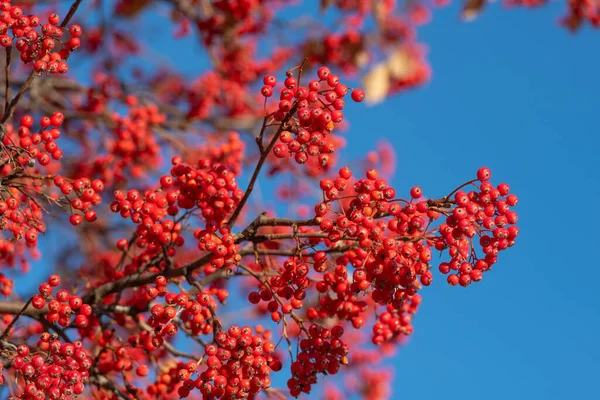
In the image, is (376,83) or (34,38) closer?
(34,38)

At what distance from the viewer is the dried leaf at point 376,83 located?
27.6ft

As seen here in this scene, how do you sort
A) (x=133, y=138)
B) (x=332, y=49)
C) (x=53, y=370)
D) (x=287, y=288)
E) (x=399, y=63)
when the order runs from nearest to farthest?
(x=53, y=370)
(x=287, y=288)
(x=133, y=138)
(x=399, y=63)
(x=332, y=49)

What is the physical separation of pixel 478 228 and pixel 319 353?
115 centimetres

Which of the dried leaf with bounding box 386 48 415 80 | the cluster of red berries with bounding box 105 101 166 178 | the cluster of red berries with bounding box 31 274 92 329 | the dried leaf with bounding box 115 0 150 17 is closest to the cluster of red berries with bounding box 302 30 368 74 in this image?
the dried leaf with bounding box 386 48 415 80

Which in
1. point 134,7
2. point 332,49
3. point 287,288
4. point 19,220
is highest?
point 332,49

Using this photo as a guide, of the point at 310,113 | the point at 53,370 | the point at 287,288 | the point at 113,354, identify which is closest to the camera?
the point at 310,113

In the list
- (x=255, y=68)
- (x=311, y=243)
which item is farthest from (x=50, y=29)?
(x=255, y=68)

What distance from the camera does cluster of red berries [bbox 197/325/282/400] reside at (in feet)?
Result: 11.8

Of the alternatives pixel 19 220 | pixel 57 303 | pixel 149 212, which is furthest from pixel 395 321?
pixel 19 220

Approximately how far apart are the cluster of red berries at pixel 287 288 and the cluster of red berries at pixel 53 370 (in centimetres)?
98

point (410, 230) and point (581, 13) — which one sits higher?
point (581, 13)

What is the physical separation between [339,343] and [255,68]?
700cm

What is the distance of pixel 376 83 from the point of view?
8.60 metres

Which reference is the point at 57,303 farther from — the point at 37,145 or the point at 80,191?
the point at 37,145
